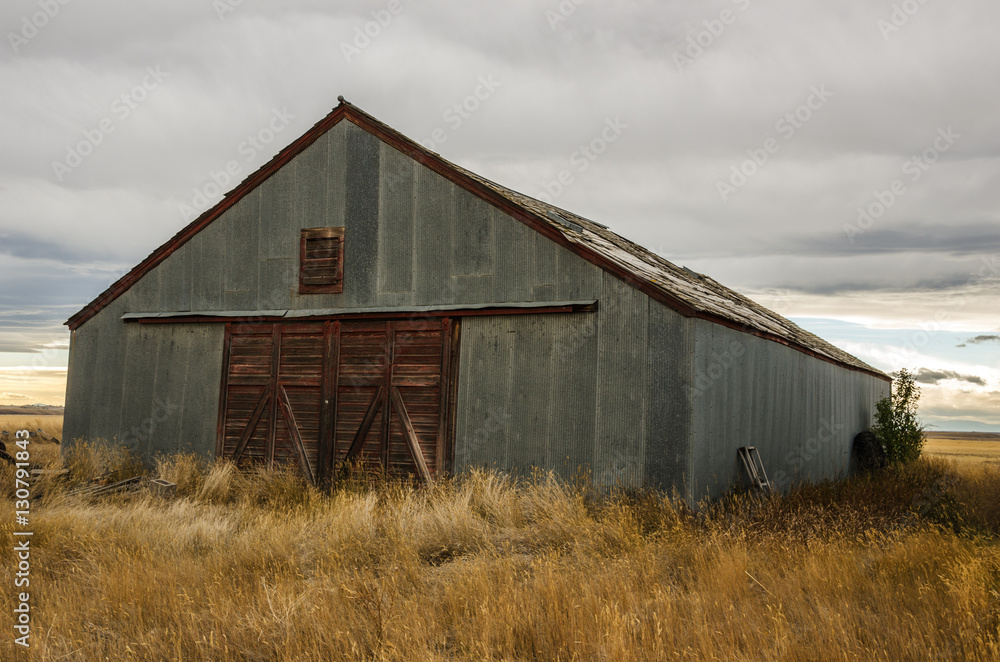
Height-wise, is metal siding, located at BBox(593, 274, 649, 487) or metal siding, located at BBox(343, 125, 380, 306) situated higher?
metal siding, located at BBox(343, 125, 380, 306)

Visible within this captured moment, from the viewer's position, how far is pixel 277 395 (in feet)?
43.3

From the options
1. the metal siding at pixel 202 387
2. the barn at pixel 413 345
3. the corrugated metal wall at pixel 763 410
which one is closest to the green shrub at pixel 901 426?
the corrugated metal wall at pixel 763 410

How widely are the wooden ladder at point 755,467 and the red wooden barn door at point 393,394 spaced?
456 centimetres

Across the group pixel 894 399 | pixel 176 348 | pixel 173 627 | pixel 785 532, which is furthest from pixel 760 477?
pixel 894 399

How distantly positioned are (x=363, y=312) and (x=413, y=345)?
106 cm

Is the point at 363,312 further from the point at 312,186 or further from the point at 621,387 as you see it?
the point at 621,387

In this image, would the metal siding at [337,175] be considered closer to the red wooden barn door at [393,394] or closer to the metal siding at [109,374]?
the red wooden barn door at [393,394]

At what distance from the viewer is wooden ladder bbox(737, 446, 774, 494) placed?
38.4ft

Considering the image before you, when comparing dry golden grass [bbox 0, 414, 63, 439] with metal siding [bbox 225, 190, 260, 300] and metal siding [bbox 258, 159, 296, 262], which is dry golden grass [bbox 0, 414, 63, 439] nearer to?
metal siding [bbox 225, 190, 260, 300]

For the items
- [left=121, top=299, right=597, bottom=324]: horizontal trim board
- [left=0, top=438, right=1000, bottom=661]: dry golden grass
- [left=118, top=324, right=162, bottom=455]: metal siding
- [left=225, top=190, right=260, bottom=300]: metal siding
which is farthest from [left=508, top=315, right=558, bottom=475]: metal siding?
[left=118, top=324, right=162, bottom=455]: metal siding

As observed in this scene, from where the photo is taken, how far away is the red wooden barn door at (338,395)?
11.9 metres

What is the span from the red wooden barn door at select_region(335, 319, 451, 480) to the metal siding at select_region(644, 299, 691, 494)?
3242mm

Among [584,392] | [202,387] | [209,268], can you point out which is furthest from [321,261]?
[584,392]

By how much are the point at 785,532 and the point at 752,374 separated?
14.3 ft
